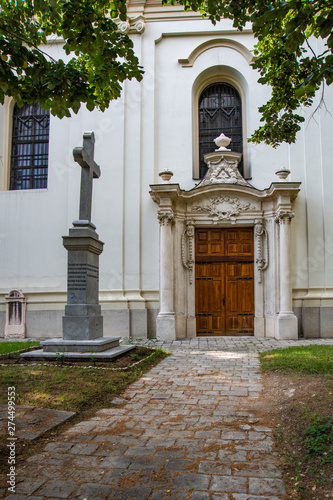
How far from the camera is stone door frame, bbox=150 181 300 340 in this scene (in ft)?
35.7

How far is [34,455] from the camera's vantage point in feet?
10.2

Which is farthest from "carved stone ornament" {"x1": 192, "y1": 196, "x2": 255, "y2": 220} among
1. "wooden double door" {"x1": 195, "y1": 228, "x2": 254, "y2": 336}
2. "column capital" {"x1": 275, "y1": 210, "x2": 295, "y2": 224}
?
"column capital" {"x1": 275, "y1": 210, "x2": 295, "y2": 224}

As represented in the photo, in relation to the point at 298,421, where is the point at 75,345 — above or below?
above

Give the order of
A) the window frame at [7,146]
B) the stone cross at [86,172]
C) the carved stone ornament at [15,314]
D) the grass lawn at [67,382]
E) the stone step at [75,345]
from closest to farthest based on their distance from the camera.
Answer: the grass lawn at [67,382] → the stone step at [75,345] → the stone cross at [86,172] → the carved stone ornament at [15,314] → the window frame at [7,146]

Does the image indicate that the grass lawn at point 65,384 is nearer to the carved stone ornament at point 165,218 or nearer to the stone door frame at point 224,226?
the stone door frame at point 224,226

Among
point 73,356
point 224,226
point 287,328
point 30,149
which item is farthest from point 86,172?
point 287,328

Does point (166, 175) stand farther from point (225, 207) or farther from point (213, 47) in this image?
point (213, 47)

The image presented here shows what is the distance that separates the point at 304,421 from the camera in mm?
3617

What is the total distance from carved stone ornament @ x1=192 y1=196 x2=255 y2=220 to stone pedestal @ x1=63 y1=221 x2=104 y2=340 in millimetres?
4914

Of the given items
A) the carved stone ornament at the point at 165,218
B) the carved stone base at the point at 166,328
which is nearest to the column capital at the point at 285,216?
the carved stone ornament at the point at 165,218

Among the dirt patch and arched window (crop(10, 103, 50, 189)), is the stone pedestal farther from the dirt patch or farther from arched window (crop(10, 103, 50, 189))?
arched window (crop(10, 103, 50, 189))

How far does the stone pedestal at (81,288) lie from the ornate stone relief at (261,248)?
18.2 ft

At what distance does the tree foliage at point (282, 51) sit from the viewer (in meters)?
3.68

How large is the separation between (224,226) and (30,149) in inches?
264
